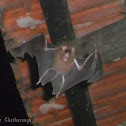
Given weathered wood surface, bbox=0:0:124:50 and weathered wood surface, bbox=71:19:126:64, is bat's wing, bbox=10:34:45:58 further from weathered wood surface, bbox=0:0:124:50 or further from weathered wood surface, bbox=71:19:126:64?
weathered wood surface, bbox=71:19:126:64

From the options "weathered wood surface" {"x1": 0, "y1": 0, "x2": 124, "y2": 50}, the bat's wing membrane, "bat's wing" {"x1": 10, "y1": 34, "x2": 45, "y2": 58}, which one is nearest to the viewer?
the bat's wing membrane

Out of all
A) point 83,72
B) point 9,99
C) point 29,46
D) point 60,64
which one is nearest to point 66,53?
point 60,64

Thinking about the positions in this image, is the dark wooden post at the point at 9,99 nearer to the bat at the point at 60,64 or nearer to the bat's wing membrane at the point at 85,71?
the bat at the point at 60,64

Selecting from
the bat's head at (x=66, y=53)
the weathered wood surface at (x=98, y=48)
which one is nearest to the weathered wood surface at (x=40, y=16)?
the weathered wood surface at (x=98, y=48)

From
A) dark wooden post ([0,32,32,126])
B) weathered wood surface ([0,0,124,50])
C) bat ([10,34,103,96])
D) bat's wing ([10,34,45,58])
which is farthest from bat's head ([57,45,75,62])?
dark wooden post ([0,32,32,126])

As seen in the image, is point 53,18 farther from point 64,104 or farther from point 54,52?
point 64,104

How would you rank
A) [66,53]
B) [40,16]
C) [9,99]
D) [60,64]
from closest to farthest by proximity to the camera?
[66,53] < [60,64] < [40,16] < [9,99]

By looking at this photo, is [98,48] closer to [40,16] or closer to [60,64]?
[60,64]
